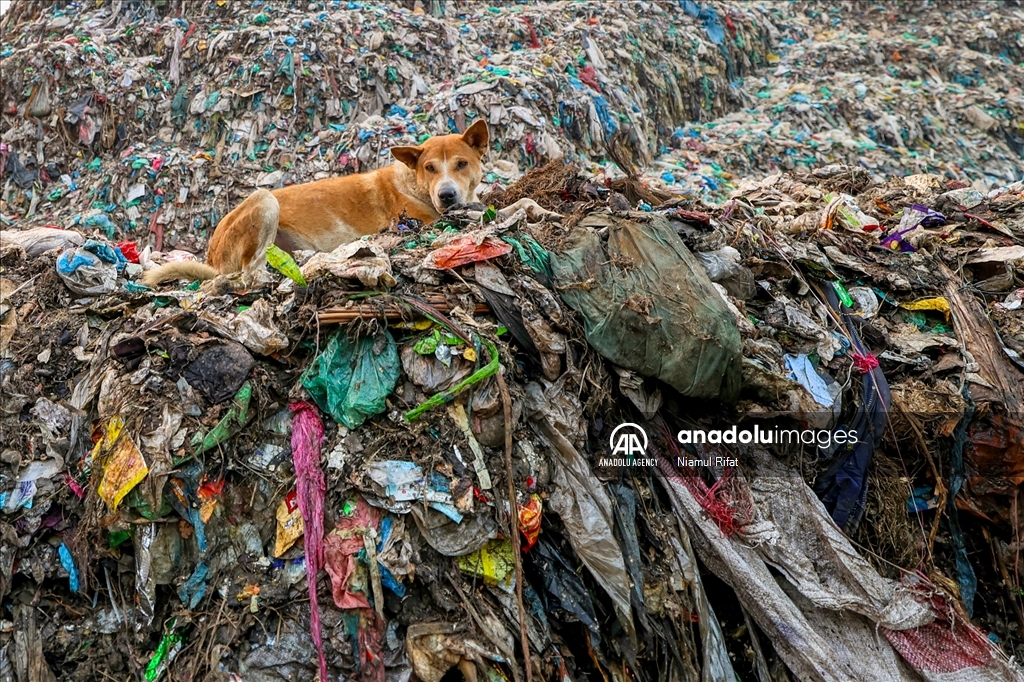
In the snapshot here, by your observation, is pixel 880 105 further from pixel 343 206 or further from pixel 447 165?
pixel 343 206

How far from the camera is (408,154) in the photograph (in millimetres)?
4320

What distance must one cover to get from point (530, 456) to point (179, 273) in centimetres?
266

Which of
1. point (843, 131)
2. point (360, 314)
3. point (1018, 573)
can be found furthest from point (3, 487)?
point (843, 131)

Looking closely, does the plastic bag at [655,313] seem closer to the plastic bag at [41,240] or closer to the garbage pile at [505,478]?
the garbage pile at [505,478]

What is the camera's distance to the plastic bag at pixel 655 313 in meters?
2.92

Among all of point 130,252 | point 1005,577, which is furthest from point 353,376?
point 1005,577

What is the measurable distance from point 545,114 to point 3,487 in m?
6.04

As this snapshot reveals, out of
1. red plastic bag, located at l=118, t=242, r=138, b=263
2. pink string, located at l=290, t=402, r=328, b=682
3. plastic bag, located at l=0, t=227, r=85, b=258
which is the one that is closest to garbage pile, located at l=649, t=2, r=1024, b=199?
red plastic bag, located at l=118, t=242, r=138, b=263

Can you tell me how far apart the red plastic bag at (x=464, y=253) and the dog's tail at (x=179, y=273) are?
175 cm

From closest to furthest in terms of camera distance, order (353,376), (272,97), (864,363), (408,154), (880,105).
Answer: (353,376)
(864,363)
(408,154)
(272,97)
(880,105)

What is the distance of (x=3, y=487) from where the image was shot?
2.86m

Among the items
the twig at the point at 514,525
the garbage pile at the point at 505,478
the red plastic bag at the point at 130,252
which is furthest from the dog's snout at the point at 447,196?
the red plastic bag at the point at 130,252

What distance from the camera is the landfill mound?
103 inches

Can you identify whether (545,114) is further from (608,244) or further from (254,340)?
(254,340)
